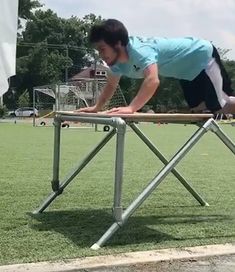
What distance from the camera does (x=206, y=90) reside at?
5.55 metres

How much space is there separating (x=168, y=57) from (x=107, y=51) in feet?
1.95

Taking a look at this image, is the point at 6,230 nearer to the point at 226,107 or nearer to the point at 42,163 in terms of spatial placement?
the point at 226,107

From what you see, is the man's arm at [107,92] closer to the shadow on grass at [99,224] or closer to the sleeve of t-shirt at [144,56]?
the sleeve of t-shirt at [144,56]

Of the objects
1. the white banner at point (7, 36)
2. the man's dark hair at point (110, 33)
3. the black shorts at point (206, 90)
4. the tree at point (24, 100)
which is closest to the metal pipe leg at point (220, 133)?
the black shorts at point (206, 90)

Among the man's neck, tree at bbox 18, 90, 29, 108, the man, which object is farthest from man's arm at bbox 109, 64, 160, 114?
tree at bbox 18, 90, 29, 108

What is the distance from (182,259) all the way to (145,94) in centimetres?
142

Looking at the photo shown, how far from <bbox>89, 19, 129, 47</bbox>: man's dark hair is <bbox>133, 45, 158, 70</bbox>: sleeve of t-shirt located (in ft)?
0.45

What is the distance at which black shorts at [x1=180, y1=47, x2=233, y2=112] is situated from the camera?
18.1ft

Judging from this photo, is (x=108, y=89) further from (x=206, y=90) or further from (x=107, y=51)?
(x=206, y=90)

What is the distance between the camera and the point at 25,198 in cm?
684

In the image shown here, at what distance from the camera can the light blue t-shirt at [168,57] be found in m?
4.99

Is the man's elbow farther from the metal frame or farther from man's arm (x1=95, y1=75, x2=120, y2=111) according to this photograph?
man's arm (x1=95, y1=75, x2=120, y2=111)

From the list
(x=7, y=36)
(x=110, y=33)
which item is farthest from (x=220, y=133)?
(x=7, y=36)

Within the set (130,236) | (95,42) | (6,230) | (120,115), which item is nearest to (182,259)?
(130,236)
